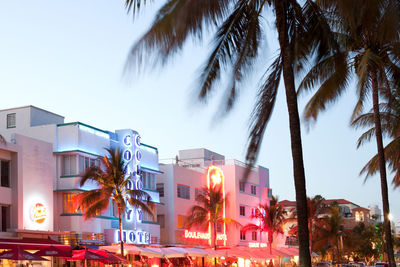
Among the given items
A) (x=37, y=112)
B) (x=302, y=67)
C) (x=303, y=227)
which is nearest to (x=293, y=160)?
(x=303, y=227)

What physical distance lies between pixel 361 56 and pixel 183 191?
37901 millimetres

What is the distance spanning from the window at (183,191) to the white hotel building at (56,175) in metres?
5.83

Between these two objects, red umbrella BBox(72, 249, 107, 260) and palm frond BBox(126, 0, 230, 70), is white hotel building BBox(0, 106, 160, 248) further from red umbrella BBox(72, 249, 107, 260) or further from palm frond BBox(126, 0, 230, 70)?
palm frond BBox(126, 0, 230, 70)

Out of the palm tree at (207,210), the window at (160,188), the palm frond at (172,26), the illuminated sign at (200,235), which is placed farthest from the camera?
the palm tree at (207,210)

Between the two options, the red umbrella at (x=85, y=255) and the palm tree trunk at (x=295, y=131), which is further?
the red umbrella at (x=85, y=255)

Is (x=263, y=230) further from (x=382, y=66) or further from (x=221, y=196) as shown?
(x=382, y=66)

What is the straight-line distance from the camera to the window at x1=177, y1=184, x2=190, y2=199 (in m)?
55.1

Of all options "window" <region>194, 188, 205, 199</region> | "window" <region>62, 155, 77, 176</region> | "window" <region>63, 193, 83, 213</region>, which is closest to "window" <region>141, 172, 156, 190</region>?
"window" <region>62, 155, 77, 176</region>

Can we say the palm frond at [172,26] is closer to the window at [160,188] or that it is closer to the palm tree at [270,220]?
the window at [160,188]

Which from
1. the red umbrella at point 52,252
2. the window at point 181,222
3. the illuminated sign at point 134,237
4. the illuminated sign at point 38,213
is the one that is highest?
the illuminated sign at point 38,213

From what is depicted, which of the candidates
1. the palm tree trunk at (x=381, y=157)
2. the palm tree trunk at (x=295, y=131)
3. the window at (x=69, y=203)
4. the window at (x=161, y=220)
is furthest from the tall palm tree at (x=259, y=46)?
the window at (x=161, y=220)

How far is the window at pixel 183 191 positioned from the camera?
55.1 meters

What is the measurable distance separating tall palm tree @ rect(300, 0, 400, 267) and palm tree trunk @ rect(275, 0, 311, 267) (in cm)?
90

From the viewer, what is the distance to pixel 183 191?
55.9 m
